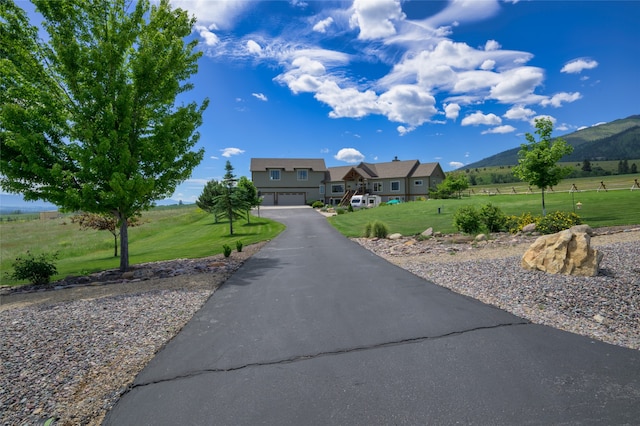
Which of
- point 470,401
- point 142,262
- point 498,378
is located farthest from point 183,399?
point 142,262

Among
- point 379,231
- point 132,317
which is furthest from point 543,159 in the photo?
point 132,317

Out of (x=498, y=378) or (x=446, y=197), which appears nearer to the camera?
(x=498, y=378)

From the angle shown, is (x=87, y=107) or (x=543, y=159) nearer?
(x=87, y=107)

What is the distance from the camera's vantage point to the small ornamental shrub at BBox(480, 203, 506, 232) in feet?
61.2

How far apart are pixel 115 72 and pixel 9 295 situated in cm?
869

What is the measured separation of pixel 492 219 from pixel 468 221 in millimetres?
1975

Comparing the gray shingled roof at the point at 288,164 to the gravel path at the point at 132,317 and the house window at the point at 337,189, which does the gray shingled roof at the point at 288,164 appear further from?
the gravel path at the point at 132,317

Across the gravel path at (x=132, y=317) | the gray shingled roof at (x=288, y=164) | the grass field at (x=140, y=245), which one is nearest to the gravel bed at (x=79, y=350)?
the gravel path at (x=132, y=317)

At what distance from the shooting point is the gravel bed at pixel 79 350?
423 centimetres

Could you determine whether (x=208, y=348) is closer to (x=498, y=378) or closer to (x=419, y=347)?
(x=419, y=347)

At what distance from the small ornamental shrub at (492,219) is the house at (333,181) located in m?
36.8

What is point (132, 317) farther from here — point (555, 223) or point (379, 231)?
point (555, 223)

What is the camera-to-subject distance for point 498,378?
173 inches

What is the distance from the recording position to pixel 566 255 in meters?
9.22
